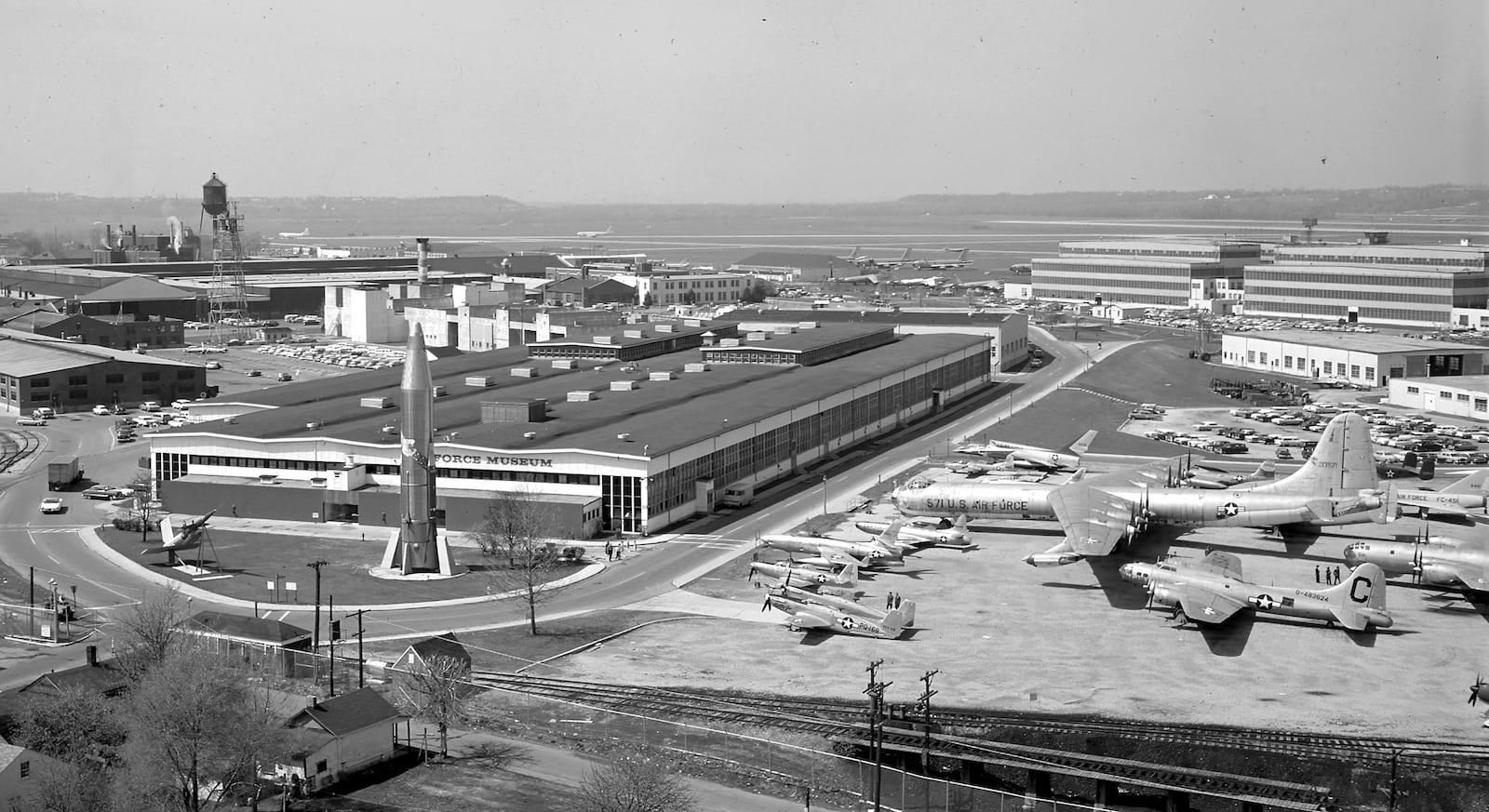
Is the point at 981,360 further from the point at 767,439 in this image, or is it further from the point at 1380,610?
the point at 1380,610

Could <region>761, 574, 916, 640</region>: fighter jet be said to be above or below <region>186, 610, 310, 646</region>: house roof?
below

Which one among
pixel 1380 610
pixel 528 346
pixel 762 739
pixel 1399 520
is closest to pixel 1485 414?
pixel 1399 520

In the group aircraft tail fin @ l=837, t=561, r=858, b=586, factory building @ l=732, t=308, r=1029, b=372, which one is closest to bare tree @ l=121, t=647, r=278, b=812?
aircraft tail fin @ l=837, t=561, r=858, b=586

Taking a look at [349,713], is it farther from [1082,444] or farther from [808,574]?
[1082,444]

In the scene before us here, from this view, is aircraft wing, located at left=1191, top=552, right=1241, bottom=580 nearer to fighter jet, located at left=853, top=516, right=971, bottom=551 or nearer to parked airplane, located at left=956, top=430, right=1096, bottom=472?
fighter jet, located at left=853, top=516, right=971, bottom=551

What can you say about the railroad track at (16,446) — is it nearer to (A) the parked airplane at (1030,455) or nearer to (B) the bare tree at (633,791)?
(A) the parked airplane at (1030,455)

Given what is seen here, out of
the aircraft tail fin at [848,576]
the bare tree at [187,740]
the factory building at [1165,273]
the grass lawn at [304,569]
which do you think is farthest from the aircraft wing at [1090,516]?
the factory building at [1165,273]
